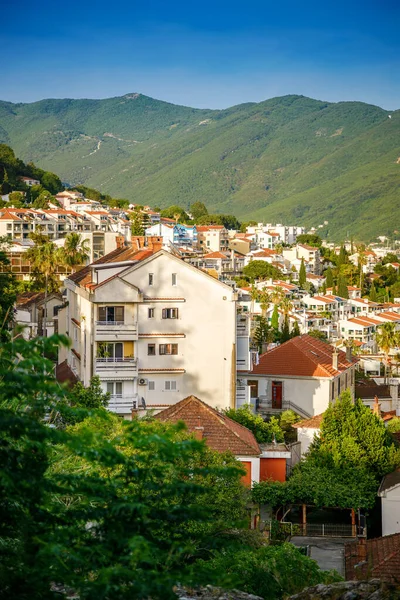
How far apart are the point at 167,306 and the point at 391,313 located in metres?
123

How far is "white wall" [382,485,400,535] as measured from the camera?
32219mm

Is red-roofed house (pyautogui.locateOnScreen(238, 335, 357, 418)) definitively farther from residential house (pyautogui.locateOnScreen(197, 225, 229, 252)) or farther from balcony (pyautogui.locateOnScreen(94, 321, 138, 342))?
residential house (pyautogui.locateOnScreen(197, 225, 229, 252))

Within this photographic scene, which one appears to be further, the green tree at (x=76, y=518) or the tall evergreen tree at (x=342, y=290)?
the tall evergreen tree at (x=342, y=290)

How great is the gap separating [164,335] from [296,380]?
9.31m

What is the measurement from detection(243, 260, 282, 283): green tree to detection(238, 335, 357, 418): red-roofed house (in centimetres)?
12004

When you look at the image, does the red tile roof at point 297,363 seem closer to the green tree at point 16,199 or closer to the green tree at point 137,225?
the green tree at point 137,225

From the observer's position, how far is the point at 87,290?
40312 mm

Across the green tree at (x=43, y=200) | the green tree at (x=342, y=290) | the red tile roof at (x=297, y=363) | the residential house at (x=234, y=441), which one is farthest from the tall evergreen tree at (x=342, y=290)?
the residential house at (x=234, y=441)

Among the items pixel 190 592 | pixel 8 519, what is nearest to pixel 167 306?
pixel 190 592

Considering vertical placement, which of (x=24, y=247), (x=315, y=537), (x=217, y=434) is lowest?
(x=315, y=537)

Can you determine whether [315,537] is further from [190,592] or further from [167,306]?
[190,592]

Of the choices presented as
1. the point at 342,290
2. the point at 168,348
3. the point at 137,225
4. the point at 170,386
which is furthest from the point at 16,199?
the point at 170,386

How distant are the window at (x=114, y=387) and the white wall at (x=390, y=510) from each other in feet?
40.3

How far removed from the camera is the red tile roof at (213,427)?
1238 inches
